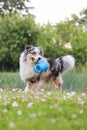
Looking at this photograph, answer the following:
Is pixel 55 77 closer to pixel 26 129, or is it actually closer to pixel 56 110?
pixel 56 110

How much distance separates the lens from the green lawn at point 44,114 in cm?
543

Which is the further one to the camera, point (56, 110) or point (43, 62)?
point (43, 62)

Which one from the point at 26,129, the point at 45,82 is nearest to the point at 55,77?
the point at 45,82

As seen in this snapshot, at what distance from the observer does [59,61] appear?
47.1 ft

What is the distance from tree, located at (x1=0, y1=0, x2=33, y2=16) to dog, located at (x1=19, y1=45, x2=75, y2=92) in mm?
36999

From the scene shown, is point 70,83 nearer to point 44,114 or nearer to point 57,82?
point 57,82

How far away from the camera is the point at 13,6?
52.0 meters

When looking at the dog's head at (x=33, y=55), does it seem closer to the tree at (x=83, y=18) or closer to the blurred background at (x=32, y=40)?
the blurred background at (x=32, y=40)

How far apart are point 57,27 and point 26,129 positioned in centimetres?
4030

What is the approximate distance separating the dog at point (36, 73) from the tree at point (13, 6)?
36999 mm

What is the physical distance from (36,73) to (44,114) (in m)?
7.27

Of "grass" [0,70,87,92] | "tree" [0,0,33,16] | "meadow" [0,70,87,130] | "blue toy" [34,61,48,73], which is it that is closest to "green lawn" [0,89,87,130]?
"meadow" [0,70,87,130]

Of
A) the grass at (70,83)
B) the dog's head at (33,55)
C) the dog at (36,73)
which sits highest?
the dog's head at (33,55)

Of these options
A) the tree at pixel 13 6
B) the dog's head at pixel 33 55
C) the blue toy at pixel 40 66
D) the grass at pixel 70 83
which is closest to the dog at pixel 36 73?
the dog's head at pixel 33 55
